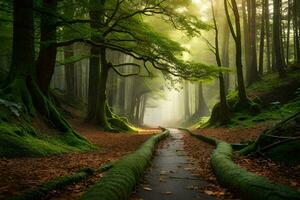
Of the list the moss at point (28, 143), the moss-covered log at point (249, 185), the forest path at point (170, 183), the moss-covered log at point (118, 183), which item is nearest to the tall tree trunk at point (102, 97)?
the moss at point (28, 143)

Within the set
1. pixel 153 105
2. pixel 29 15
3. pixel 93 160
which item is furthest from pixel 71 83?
pixel 153 105

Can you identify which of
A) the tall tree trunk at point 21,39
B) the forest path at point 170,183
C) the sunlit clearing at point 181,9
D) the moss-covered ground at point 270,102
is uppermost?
the sunlit clearing at point 181,9

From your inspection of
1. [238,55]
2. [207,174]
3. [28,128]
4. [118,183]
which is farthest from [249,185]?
→ [238,55]

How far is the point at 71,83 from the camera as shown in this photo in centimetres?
2898

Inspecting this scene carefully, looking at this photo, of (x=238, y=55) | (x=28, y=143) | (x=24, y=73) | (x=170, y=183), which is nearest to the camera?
(x=170, y=183)

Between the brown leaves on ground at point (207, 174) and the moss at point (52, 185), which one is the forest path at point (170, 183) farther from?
the moss at point (52, 185)

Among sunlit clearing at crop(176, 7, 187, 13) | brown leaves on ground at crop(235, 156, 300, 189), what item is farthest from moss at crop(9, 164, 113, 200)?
sunlit clearing at crop(176, 7, 187, 13)

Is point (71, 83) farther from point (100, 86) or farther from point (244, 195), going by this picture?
point (244, 195)

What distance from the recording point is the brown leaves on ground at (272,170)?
624 cm

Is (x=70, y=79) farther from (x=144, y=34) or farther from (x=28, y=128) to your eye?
(x=28, y=128)

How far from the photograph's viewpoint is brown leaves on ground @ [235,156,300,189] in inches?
246

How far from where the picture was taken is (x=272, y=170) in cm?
723

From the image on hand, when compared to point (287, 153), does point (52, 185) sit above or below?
below

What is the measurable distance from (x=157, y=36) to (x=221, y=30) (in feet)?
89.2
